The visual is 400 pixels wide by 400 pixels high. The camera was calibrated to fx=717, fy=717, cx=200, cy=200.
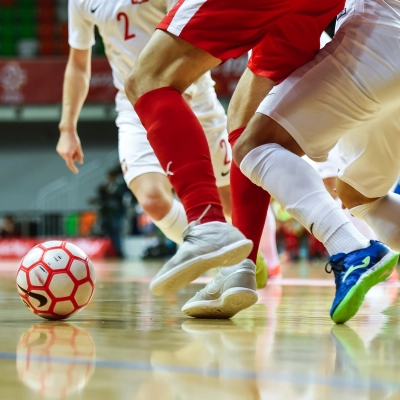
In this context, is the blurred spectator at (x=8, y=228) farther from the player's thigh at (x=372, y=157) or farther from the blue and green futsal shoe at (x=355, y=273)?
the blue and green futsal shoe at (x=355, y=273)

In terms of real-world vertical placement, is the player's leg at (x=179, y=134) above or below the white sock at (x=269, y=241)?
above

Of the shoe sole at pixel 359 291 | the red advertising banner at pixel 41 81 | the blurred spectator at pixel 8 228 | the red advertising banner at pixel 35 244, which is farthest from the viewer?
the red advertising banner at pixel 41 81

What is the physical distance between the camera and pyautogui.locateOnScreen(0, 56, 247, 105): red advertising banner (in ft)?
42.6

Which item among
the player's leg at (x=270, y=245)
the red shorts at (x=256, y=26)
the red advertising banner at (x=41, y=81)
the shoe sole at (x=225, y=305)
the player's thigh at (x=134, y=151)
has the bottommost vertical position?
the player's leg at (x=270, y=245)

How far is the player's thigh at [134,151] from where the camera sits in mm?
3506

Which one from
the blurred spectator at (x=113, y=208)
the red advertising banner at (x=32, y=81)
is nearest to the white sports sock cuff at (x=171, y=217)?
the blurred spectator at (x=113, y=208)

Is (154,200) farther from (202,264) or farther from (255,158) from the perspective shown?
(202,264)

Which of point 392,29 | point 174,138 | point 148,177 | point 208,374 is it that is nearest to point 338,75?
point 392,29

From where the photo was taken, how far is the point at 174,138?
1.92 m

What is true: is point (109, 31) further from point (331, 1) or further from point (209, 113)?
point (331, 1)

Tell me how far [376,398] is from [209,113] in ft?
8.96

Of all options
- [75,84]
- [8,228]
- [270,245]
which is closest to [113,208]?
[8,228]

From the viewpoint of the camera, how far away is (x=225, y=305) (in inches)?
83.3

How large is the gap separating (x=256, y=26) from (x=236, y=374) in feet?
3.52
